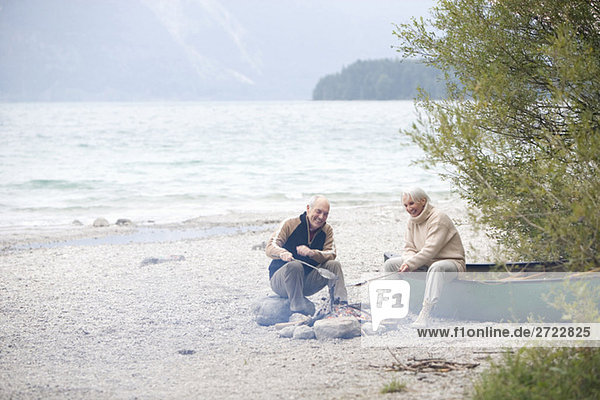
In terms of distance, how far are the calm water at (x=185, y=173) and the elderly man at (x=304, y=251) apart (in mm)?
1851

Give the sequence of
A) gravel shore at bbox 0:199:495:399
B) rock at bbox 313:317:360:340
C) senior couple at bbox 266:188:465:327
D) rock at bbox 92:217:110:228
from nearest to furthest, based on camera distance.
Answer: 1. gravel shore at bbox 0:199:495:399
2. rock at bbox 313:317:360:340
3. senior couple at bbox 266:188:465:327
4. rock at bbox 92:217:110:228

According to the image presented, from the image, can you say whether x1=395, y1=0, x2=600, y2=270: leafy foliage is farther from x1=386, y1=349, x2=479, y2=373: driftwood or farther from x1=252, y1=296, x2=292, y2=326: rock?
x1=252, y1=296, x2=292, y2=326: rock

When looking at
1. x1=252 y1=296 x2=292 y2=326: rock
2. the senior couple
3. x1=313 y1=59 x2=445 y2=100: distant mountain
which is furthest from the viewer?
x1=313 y1=59 x2=445 y2=100: distant mountain

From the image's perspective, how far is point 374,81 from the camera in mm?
143125

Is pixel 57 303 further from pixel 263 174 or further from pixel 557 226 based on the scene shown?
pixel 263 174

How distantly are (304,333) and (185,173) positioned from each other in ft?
86.9

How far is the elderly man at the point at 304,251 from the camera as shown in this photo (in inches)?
296

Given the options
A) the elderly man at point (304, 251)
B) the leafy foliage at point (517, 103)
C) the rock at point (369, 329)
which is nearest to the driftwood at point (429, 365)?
the rock at point (369, 329)

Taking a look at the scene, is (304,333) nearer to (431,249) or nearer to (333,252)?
(333,252)

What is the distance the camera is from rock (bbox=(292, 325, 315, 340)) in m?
7.17

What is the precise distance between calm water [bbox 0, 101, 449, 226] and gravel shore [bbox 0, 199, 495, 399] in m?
3.17

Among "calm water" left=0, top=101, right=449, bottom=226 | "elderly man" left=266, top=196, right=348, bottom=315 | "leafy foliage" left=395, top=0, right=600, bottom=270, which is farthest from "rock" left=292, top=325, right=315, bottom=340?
"calm water" left=0, top=101, right=449, bottom=226

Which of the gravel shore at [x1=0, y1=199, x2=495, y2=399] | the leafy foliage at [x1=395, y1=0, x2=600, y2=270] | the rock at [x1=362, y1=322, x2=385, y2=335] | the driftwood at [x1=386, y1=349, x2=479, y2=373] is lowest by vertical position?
the gravel shore at [x1=0, y1=199, x2=495, y2=399]

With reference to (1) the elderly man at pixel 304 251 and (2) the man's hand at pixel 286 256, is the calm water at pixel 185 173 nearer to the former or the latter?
(1) the elderly man at pixel 304 251
